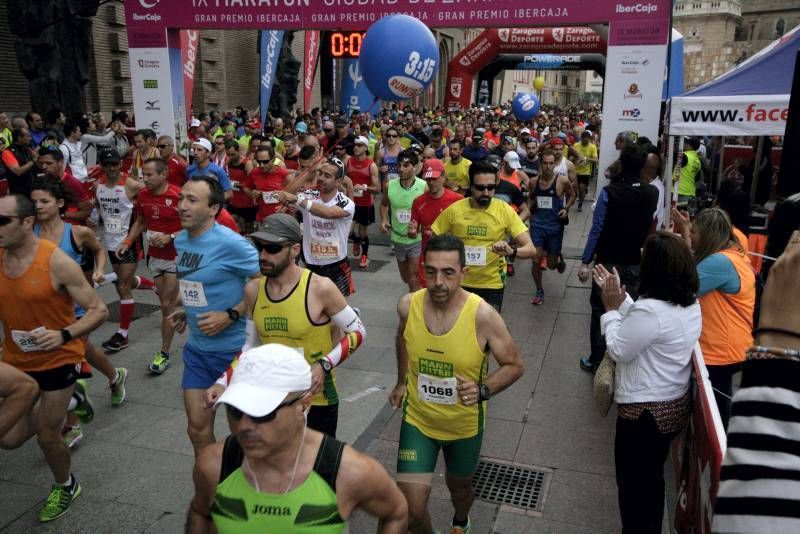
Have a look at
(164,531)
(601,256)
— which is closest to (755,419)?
(164,531)

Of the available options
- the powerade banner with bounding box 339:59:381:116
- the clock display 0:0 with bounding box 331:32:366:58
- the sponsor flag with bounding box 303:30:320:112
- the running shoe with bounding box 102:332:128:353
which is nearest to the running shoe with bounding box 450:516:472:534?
the running shoe with bounding box 102:332:128:353

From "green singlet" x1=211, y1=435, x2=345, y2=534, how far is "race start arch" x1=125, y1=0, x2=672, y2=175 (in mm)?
6992

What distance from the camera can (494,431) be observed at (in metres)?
4.94

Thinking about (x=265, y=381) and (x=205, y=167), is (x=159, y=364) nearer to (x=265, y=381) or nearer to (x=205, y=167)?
(x=205, y=167)

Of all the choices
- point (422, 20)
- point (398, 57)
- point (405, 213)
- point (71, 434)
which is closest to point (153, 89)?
point (422, 20)

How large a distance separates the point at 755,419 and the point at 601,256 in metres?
4.98

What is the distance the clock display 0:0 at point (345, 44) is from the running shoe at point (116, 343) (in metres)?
9.65

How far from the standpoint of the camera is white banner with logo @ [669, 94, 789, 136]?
6387 millimetres

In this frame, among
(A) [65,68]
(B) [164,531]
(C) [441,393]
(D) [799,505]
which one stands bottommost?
(B) [164,531]

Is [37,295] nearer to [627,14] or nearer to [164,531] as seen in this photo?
[164,531]

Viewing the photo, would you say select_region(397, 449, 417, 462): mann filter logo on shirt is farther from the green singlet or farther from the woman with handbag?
the woman with handbag

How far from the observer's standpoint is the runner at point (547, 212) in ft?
27.2

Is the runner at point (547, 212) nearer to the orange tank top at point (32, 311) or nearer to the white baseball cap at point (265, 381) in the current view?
the orange tank top at point (32, 311)

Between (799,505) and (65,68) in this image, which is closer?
(799,505)
